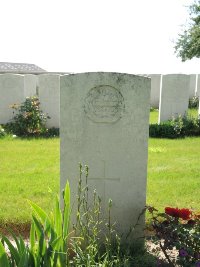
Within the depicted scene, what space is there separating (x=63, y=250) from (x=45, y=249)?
0.15 metres

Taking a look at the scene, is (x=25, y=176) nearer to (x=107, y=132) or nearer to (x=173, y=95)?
(x=107, y=132)

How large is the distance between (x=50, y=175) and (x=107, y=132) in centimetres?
297

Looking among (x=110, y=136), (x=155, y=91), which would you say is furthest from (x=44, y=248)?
(x=155, y=91)

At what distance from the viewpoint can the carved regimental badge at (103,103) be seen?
3346 millimetres

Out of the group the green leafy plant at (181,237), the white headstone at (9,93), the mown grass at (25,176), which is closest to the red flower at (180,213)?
the green leafy plant at (181,237)

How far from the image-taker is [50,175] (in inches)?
242

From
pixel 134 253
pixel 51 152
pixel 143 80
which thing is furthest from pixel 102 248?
pixel 51 152

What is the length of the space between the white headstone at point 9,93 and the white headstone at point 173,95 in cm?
443

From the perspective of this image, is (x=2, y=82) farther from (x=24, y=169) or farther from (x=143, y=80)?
(x=143, y=80)

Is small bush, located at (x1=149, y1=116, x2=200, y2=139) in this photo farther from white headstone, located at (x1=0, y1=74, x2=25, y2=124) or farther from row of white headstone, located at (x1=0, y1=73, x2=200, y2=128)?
white headstone, located at (x1=0, y1=74, x2=25, y2=124)

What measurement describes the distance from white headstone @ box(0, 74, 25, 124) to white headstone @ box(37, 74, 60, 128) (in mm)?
621

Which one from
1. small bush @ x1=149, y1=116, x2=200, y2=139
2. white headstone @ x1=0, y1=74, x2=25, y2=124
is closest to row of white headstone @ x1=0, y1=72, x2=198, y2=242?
small bush @ x1=149, y1=116, x2=200, y2=139

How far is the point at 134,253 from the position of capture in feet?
11.3

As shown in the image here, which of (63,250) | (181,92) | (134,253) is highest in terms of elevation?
(181,92)
